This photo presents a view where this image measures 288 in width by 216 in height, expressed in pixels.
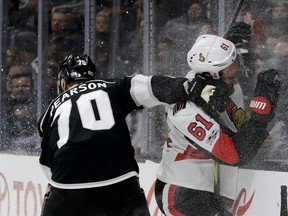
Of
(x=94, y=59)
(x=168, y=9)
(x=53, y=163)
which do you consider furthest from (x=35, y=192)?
(x=53, y=163)

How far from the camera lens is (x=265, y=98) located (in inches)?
151

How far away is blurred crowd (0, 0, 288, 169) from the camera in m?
4.49

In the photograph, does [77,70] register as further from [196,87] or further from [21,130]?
[21,130]

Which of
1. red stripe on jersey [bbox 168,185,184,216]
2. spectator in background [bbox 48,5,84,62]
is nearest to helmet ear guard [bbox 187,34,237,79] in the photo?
red stripe on jersey [bbox 168,185,184,216]

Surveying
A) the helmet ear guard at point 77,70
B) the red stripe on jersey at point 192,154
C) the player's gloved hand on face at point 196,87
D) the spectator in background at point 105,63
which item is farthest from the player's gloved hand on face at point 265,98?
the spectator in background at point 105,63

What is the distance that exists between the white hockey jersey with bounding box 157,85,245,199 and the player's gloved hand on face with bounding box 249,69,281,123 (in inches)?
7.7

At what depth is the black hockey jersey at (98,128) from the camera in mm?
3820

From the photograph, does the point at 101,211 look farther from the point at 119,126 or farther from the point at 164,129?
→ the point at 164,129

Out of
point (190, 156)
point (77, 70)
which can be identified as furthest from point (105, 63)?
point (190, 156)

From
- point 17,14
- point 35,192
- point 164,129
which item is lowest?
point 35,192

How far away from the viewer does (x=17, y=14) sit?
21.0 ft

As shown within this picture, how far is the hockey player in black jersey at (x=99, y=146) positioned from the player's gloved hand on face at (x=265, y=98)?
0.25 meters

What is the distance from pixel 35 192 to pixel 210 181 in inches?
85.9

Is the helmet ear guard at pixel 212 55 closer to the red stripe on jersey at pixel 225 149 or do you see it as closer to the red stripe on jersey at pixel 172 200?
the red stripe on jersey at pixel 225 149
